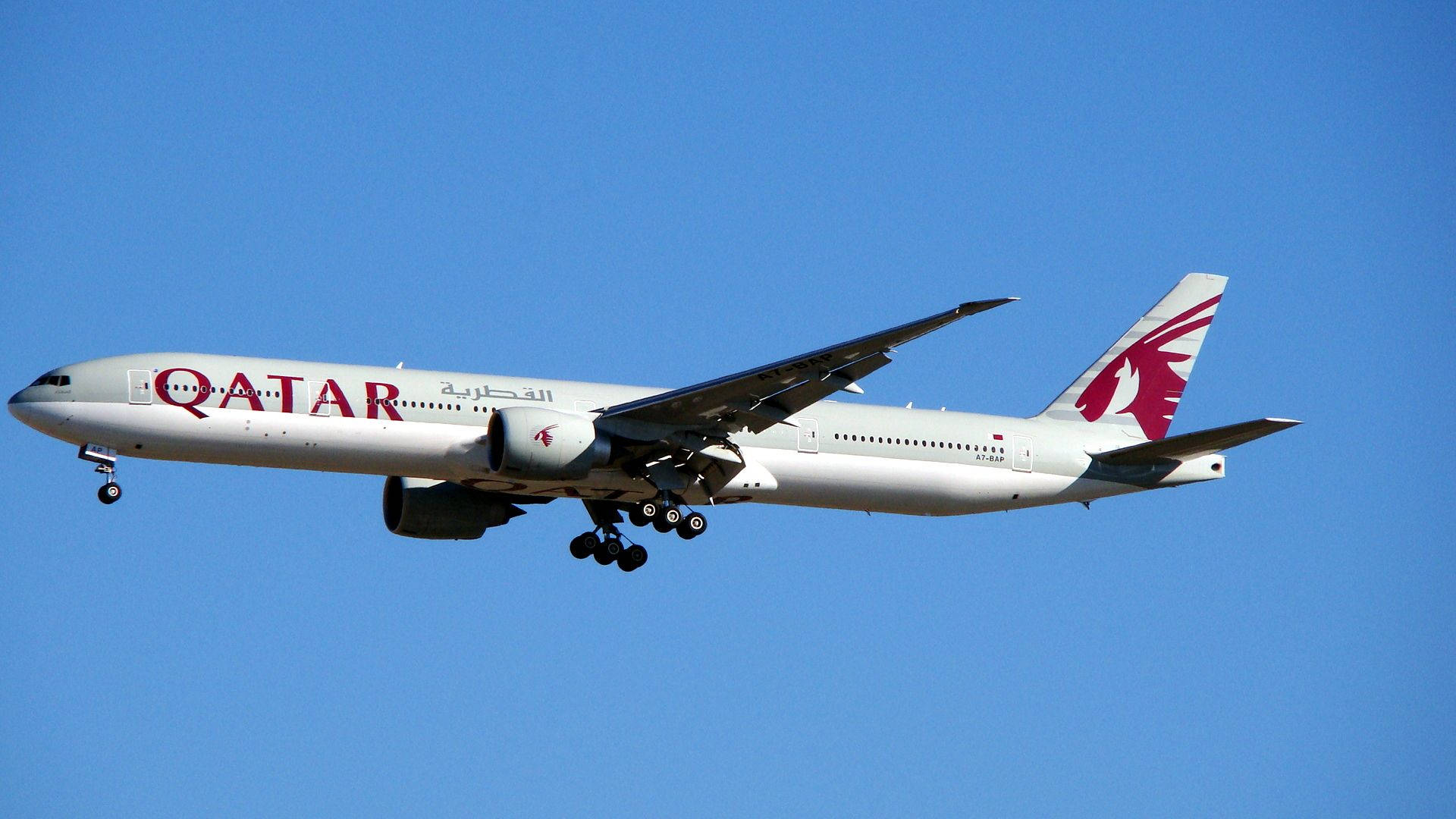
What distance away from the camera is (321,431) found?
39281 millimetres

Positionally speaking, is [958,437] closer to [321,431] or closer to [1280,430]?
[1280,430]

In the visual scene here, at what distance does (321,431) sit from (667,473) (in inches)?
310

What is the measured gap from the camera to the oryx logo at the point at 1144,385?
48.6m

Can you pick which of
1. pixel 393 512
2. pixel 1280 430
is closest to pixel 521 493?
pixel 393 512

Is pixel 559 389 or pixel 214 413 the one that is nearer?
pixel 214 413

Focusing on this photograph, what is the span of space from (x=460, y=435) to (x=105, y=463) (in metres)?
7.40

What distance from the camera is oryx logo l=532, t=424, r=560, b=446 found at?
1560 inches

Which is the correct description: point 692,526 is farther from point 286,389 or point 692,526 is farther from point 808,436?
point 286,389

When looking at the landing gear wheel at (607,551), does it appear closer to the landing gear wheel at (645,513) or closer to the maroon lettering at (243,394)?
the landing gear wheel at (645,513)

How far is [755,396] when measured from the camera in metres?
40.2

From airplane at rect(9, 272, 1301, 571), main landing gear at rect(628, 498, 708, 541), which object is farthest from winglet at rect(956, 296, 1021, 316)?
main landing gear at rect(628, 498, 708, 541)

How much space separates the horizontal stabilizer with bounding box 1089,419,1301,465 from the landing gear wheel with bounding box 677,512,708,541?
10.3 metres

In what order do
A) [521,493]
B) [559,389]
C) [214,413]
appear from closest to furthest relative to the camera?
[214,413]
[559,389]
[521,493]

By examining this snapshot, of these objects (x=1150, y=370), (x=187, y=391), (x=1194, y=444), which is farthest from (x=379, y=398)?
(x=1150, y=370)
